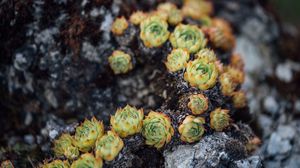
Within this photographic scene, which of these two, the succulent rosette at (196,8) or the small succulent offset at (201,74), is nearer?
the small succulent offset at (201,74)

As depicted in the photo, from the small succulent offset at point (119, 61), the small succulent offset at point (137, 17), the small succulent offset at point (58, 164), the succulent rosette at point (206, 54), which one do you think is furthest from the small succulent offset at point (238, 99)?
the small succulent offset at point (58, 164)

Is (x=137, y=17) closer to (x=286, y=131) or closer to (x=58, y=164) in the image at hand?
(x=58, y=164)

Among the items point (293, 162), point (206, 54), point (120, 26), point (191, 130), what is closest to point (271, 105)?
point (293, 162)

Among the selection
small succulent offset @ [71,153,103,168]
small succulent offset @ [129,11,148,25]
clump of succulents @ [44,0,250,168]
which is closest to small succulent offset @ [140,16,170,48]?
clump of succulents @ [44,0,250,168]

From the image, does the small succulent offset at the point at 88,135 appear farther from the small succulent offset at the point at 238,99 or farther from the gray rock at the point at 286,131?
the gray rock at the point at 286,131

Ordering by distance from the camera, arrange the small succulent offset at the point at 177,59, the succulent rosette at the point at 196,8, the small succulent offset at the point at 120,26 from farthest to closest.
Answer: the succulent rosette at the point at 196,8 < the small succulent offset at the point at 120,26 < the small succulent offset at the point at 177,59

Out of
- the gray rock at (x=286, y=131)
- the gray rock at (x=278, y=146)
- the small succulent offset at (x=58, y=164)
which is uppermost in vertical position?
the small succulent offset at (x=58, y=164)
